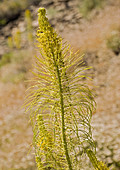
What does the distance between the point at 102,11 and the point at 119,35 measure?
185 inches

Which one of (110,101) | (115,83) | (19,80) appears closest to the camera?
(110,101)

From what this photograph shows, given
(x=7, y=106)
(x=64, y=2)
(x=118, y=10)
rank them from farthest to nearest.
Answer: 1. (x=64, y=2)
2. (x=118, y=10)
3. (x=7, y=106)

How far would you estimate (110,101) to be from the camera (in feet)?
18.8

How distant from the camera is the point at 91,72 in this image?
720cm

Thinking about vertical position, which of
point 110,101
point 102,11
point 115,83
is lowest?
point 110,101

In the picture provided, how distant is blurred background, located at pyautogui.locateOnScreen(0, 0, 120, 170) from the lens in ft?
13.4

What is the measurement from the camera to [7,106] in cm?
752

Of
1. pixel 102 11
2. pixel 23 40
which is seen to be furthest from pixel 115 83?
pixel 23 40

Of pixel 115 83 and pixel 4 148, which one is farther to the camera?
pixel 115 83

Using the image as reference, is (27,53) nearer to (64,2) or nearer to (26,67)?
(26,67)

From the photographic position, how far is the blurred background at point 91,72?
4094mm

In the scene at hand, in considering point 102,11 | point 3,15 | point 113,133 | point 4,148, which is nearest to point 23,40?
point 3,15

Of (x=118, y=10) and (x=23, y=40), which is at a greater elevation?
(x=23, y=40)

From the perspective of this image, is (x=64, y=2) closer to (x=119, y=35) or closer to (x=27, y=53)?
(x=27, y=53)
